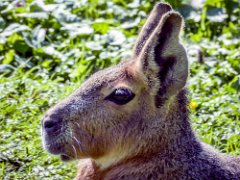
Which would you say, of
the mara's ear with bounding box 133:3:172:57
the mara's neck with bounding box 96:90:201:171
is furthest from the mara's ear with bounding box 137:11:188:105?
the mara's ear with bounding box 133:3:172:57

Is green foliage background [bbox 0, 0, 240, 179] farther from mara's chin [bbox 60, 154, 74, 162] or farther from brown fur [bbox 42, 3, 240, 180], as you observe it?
brown fur [bbox 42, 3, 240, 180]

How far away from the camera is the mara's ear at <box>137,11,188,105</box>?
460 centimetres

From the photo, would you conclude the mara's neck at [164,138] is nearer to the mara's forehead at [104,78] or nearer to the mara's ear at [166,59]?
the mara's ear at [166,59]

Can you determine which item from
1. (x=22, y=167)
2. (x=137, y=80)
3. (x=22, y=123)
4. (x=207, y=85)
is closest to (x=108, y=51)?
(x=207, y=85)

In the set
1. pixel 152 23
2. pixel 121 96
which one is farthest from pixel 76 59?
pixel 121 96

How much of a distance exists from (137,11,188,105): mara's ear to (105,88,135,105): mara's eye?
140mm

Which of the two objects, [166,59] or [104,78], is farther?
[104,78]

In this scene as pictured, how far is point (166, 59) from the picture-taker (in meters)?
4.69

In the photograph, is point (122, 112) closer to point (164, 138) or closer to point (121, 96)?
point (121, 96)

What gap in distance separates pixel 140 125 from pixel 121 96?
185 millimetres

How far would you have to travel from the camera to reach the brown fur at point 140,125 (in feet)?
15.4

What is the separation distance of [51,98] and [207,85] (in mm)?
1267

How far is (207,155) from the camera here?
4863mm

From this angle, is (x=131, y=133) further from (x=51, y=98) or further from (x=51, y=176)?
(x=51, y=98)
